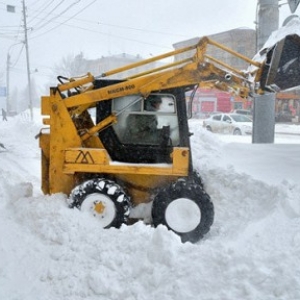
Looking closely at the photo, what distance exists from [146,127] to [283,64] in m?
2.04

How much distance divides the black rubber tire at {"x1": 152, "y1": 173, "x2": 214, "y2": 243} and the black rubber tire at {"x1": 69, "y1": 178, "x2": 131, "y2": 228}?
0.42 meters

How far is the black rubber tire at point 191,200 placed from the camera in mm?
5266

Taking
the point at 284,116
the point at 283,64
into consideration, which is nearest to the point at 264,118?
Result: the point at 283,64

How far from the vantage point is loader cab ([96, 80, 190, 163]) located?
584cm

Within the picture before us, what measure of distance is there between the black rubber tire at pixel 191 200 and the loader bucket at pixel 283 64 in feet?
5.64

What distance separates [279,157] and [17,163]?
623 cm

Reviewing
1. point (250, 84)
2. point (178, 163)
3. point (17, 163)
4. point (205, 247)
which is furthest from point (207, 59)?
point (17, 163)

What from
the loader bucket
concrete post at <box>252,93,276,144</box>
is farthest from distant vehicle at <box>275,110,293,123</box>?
the loader bucket

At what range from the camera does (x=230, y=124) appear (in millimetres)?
21297

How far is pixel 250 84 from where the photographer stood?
223 inches

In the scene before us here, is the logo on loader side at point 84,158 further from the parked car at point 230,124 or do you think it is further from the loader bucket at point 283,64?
the parked car at point 230,124

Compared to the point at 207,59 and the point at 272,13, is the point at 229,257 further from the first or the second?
the point at 272,13

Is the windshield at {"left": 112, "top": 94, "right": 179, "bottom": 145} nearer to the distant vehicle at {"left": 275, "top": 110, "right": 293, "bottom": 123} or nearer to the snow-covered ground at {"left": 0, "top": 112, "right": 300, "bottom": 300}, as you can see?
the snow-covered ground at {"left": 0, "top": 112, "right": 300, "bottom": 300}

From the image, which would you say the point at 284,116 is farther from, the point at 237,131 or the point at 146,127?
the point at 146,127
